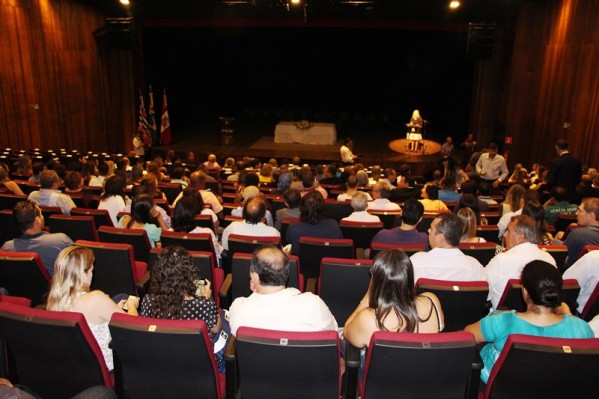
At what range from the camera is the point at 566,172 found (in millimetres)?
7422

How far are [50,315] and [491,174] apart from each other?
9154 millimetres

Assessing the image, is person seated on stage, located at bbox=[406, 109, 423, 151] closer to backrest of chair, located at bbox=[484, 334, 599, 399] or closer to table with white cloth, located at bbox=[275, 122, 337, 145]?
table with white cloth, located at bbox=[275, 122, 337, 145]

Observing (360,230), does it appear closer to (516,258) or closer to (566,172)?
(516,258)

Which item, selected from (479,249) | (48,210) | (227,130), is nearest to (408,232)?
(479,249)

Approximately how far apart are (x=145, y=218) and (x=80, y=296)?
1.82 meters

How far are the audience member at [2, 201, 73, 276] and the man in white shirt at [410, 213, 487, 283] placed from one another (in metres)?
2.75

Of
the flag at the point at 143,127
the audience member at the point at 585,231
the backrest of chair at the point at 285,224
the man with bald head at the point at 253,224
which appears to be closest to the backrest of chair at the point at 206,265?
the man with bald head at the point at 253,224

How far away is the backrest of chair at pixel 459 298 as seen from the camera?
306 cm

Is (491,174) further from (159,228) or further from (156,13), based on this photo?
Answer: (156,13)

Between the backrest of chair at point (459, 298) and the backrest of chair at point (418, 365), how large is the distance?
726mm

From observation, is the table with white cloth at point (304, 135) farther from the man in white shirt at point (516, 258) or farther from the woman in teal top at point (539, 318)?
the woman in teal top at point (539, 318)

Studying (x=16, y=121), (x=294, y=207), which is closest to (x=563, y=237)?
(x=294, y=207)

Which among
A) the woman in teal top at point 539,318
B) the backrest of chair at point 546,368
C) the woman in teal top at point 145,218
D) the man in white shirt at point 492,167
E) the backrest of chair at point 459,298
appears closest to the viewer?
the backrest of chair at point 546,368

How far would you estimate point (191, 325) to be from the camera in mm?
2336
